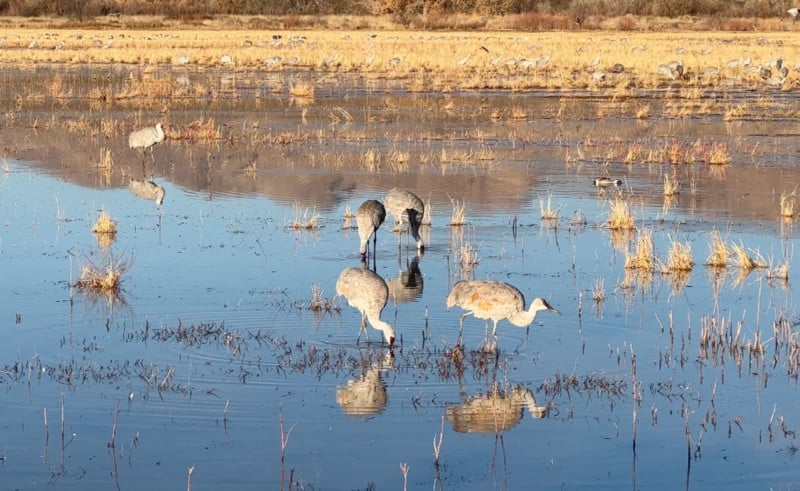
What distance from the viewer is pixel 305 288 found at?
12.4 meters

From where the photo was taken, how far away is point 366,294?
10531 millimetres

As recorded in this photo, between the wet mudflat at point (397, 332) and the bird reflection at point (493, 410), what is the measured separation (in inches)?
0.9

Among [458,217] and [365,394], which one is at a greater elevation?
[458,217]

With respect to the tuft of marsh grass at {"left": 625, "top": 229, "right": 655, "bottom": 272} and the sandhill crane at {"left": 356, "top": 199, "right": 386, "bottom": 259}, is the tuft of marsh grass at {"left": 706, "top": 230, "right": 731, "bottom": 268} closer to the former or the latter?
the tuft of marsh grass at {"left": 625, "top": 229, "right": 655, "bottom": 272}

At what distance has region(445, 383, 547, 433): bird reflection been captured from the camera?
331 inches

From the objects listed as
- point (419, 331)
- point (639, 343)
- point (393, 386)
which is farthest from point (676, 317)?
point (393, 386)

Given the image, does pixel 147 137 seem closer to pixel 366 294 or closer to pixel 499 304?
pixel 366 294

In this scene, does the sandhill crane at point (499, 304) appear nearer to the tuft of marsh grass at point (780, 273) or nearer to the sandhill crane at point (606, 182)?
the tuft of marsh grass at point (780, 273)

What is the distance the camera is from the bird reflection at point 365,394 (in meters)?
8.73

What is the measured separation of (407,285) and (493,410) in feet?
13.4

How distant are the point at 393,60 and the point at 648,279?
1264 inches

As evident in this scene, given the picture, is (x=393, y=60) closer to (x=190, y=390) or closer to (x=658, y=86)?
(x=658, y=86)

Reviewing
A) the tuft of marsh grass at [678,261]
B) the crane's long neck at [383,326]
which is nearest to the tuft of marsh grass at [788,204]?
the tuft of marsh grass at [678,261]

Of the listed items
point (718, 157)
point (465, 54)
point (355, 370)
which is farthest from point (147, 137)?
point (465, 54)
